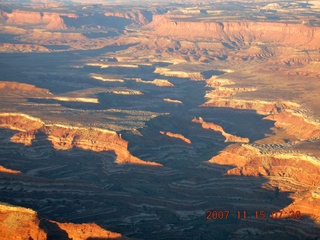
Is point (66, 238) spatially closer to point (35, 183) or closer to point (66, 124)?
point (35, 183)

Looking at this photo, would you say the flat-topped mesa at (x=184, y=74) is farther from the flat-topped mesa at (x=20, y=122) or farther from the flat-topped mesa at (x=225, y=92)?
the flat-topped mesa at (x=20, y=122)

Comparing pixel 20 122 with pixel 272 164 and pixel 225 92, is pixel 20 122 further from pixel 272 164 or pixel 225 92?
pixel 225 92

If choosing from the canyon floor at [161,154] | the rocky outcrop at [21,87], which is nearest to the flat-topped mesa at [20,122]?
the canyon floor at [161,154]

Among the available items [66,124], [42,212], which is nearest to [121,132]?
[66,124]

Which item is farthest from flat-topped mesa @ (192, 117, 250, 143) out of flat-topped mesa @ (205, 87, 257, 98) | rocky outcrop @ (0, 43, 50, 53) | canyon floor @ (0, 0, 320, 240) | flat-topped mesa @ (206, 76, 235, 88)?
rocky outcrop @ (0, 43, 50, 53)

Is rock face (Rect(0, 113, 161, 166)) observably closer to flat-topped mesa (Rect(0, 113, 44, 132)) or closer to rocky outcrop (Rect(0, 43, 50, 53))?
flat-topped mesa (Rect(0, 113, 44, 132))

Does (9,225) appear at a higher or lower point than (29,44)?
higher
